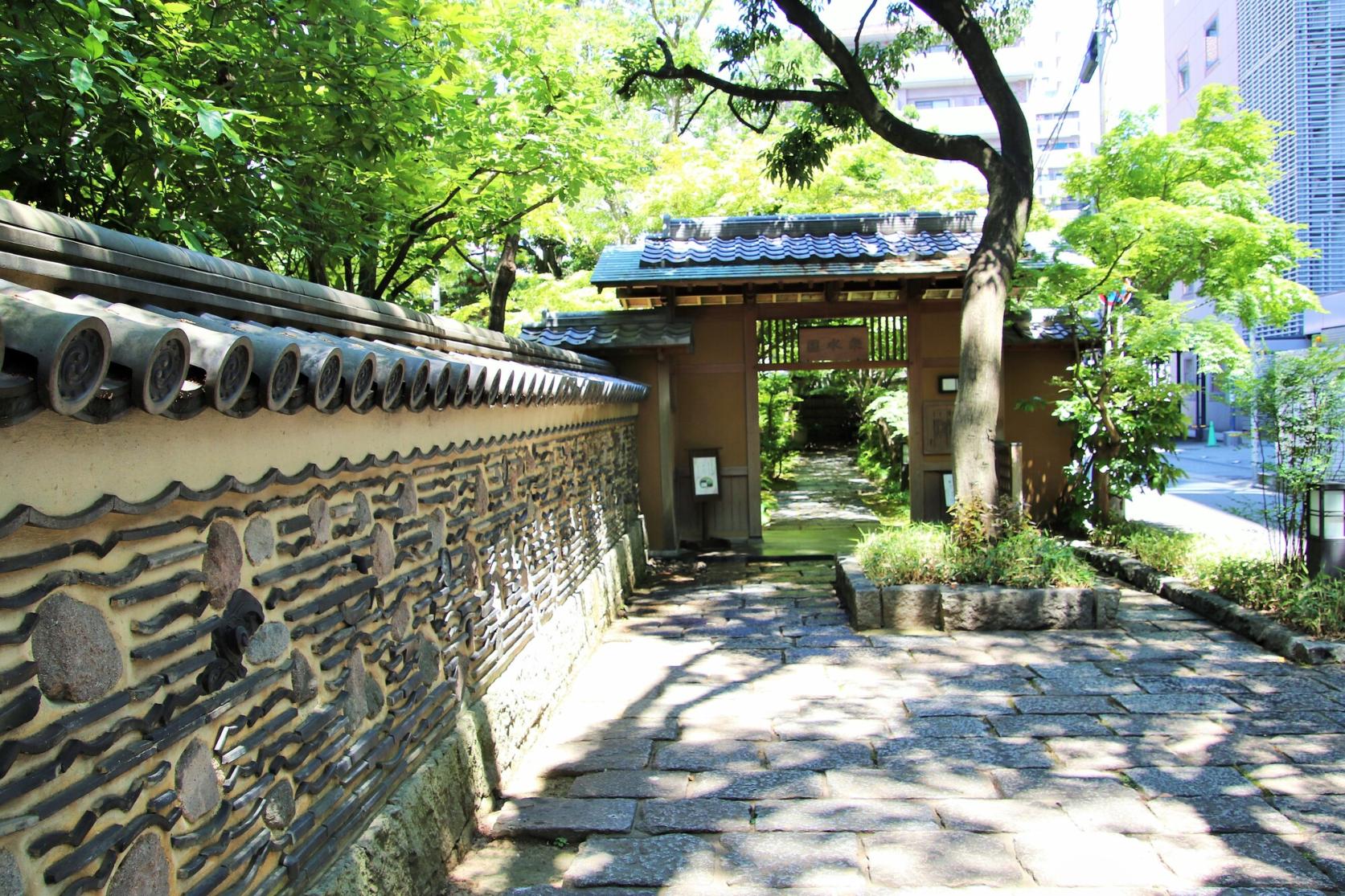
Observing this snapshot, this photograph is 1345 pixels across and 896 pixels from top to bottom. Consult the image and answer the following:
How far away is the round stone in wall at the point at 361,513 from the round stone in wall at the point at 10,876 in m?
1.78

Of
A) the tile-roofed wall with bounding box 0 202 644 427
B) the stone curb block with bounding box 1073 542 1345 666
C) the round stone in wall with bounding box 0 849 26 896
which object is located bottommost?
the stone curb block with bounding box 1073 542 1345 666

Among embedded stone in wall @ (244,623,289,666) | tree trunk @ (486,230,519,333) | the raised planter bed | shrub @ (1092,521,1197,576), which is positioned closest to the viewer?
embedded stone in wall @ (244,623,289,666)

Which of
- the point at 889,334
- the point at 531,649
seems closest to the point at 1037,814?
the point at 531,649

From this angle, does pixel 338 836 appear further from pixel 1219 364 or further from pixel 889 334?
pixel 889 334

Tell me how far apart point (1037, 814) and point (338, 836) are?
3078mm

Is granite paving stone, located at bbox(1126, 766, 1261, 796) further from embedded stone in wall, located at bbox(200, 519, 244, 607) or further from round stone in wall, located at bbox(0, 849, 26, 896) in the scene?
round stone in wall, located at bbox(0, 849, 26, 896)

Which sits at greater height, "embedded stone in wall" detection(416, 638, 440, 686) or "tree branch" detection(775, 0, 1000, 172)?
"tree branch" detection(775, 0, 1000, 172)

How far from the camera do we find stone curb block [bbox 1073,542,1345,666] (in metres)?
6.46

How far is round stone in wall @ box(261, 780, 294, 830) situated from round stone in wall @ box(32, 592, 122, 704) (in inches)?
32.3

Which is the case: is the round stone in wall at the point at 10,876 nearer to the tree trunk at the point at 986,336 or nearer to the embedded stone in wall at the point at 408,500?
the embedded stone in wall at the point at 408,500

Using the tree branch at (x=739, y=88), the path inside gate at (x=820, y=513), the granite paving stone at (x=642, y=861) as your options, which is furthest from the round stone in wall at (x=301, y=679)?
the path inside gate at (x=820, y=513)

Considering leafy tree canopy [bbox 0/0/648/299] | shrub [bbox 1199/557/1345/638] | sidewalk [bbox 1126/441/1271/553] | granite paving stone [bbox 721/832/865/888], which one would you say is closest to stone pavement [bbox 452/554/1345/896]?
granite paving stone [bbox 721/832/865/888]

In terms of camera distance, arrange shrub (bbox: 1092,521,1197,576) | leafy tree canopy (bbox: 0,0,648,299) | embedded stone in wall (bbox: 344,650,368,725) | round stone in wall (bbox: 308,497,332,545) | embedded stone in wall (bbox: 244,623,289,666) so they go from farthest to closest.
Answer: shrub (bbox: 1092,521,1197,576)
leafy tree canopy (bbox: 0,0,648,299)
embedded stone in wall (bbox: 344,650,368,725)
round stone in wall (bbox: 308,497,332,545)
embedded stone in wall (bbox: 244,623,289,666)

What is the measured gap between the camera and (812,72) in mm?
26297
